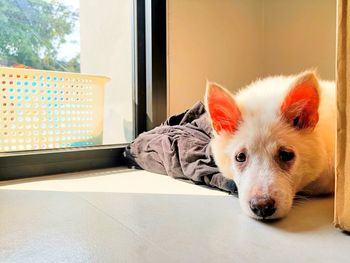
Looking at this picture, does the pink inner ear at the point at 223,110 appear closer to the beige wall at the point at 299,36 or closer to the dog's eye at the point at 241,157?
the dog's eye at the point at 241,157

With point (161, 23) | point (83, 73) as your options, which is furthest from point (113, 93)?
point (161, 23)

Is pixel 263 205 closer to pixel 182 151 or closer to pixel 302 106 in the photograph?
pixel 302 106

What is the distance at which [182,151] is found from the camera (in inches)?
58.7

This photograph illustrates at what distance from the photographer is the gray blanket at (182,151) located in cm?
135

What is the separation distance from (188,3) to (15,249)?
1864mm

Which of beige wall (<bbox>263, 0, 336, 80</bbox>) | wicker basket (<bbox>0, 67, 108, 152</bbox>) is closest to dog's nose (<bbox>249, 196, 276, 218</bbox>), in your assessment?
wicker basket (<bbox>0, 67, 108, 152</bbox>)

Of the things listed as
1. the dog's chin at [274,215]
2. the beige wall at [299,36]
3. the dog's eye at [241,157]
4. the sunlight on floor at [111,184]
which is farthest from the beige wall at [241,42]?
the dog's chin at [274,215]

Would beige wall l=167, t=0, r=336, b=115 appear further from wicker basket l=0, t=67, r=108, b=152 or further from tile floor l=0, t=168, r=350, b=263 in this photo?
tile floor l=0, t=168, r=350, b=263

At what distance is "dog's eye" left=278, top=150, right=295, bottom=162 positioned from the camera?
999mm

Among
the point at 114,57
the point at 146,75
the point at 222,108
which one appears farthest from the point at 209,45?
the point at 222,108

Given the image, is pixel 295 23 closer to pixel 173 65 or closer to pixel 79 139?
pixel 173 65

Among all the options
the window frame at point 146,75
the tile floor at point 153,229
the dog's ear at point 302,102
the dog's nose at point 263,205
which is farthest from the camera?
the window frame at point 146,75

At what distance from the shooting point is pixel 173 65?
6.92 ft

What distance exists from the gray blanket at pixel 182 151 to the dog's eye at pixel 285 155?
258 millimetres
